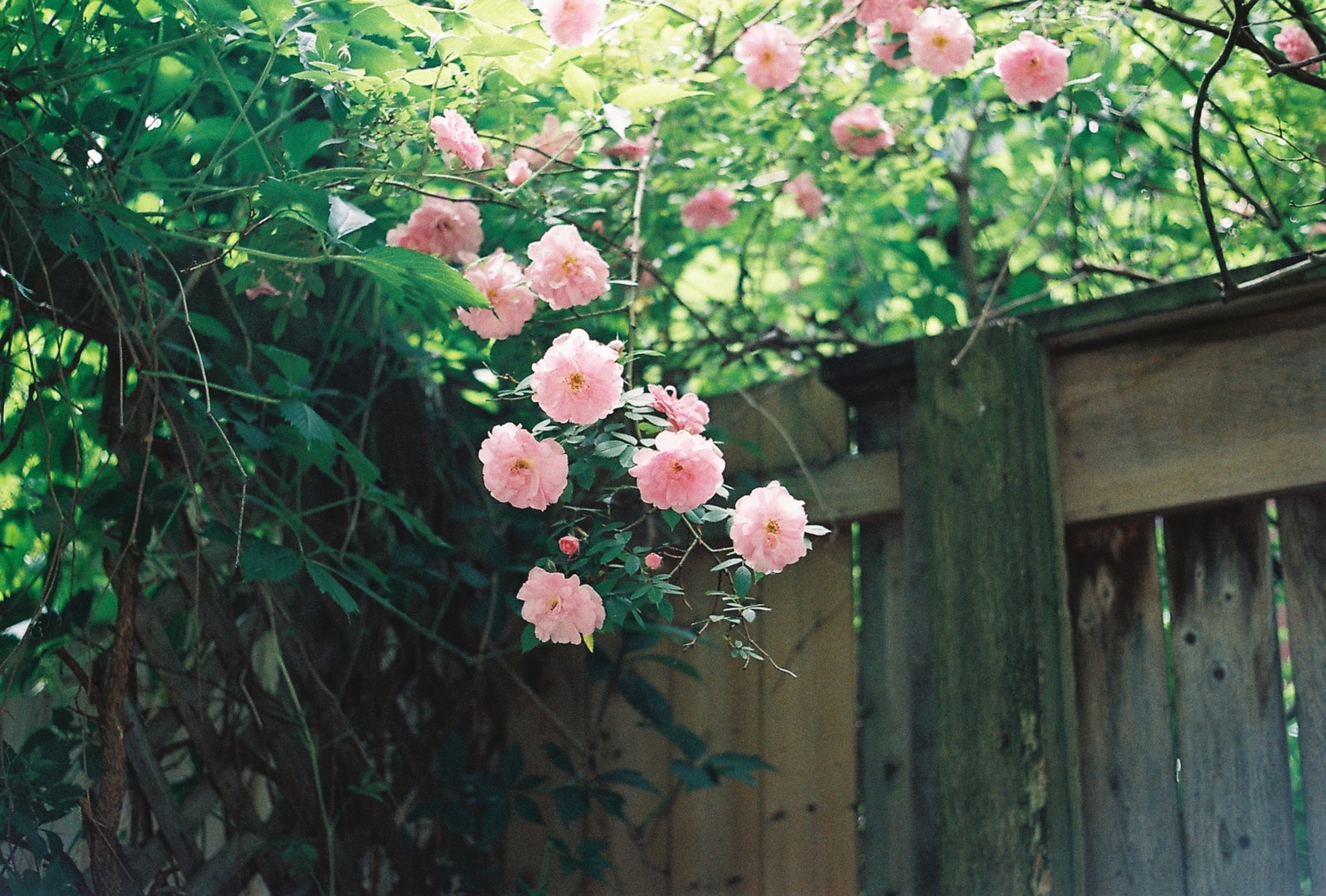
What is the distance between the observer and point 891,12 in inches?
58.5

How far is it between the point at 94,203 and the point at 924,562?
1123 millimetres

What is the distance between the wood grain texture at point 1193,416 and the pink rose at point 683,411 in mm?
621

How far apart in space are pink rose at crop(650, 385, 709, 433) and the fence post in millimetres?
543

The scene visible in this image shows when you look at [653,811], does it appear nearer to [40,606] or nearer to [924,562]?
[924,562]

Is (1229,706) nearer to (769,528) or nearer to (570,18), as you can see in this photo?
(769,528)

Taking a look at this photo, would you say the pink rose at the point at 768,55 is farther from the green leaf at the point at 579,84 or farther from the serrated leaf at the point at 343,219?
the serrated leaf at the point at 343,219

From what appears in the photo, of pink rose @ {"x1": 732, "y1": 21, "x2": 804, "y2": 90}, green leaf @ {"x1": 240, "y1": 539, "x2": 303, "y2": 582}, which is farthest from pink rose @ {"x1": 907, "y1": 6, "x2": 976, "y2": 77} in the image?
green leaf @ {"x1": 240, "y1": 539, "x2": 303, "y2": 582}

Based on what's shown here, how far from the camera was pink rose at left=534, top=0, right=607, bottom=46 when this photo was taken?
1256 mm

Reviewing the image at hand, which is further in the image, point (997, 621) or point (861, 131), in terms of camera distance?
point (861, 131)

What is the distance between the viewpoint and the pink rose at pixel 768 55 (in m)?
1.55

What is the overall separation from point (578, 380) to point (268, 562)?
1.64ft

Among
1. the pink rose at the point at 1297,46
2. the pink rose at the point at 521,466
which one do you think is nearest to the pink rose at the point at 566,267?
the pink rose at the point at 521,466

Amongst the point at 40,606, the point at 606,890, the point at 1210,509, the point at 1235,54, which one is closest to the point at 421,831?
the point at 606,890

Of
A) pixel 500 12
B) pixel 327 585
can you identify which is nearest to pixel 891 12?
pixel 500 12
